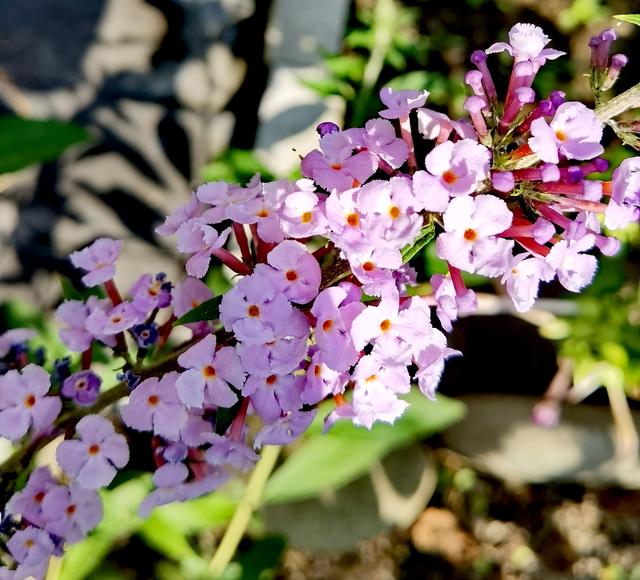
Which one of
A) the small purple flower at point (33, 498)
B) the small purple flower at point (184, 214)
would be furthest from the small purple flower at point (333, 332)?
the small purple flower at point (33, 498)

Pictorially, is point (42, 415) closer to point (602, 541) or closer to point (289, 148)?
point (289, 148)

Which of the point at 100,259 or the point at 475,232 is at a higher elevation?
the point at 475,232

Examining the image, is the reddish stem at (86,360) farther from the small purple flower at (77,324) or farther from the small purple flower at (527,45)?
the small purple flower at (527,45)

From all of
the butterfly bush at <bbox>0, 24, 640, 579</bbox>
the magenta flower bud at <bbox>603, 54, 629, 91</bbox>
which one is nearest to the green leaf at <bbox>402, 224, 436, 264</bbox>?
the butterfly bush at <bbox>0, 24, 640, 579</bbox>

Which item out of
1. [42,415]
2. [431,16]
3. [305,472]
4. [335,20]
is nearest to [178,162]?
[335,20]

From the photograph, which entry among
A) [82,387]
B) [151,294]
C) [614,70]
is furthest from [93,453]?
[614,70]

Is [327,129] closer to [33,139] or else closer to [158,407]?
[158,407]
